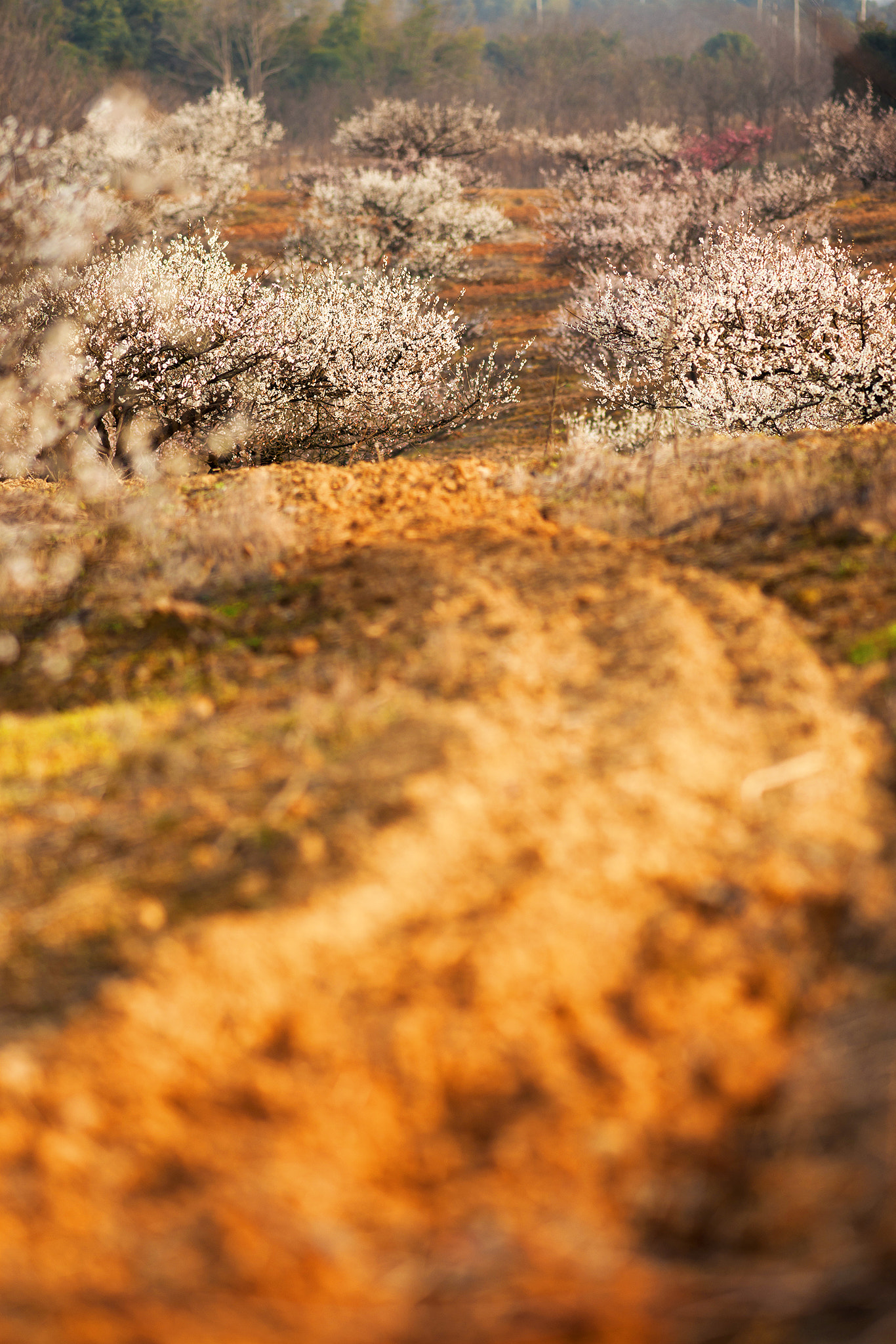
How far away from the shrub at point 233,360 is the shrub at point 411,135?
19.4 meters

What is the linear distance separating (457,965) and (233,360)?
9264mm

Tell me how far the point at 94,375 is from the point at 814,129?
101 feet

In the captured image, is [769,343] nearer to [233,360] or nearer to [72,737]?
[233,360]

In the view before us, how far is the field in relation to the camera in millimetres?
1943

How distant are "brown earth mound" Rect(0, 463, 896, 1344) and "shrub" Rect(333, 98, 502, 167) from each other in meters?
29.0

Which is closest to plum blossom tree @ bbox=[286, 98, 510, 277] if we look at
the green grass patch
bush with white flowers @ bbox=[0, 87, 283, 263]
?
bush with white flowers @ bbox=[0, 87, 283, 263]

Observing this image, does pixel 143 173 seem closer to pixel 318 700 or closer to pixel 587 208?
pixel 587 208

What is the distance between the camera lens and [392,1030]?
2.45 meters

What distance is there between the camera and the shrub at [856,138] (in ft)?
90.4

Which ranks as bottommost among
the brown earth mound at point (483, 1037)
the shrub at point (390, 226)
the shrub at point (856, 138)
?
the brown earth mound at point (483, 1037)

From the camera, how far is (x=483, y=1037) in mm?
2473

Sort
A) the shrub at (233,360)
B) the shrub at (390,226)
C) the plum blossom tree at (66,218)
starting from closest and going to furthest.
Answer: the plum blossom tree at (66,218) < the shrub at (233,360) < the shrub at (390,226)

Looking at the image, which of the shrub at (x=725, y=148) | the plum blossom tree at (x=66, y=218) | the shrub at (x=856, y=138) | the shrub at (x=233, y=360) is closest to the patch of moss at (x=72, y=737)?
the plum blossom tree at (x=66, y=218)

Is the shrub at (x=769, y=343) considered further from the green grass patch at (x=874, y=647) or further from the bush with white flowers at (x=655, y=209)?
the green grass patch at (x=874, y=647)
